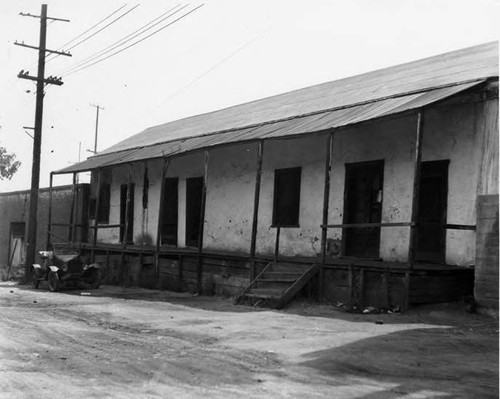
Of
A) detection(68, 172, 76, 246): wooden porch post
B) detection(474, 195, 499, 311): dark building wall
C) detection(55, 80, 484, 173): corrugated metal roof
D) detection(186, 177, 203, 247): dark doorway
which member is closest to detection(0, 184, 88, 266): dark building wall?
detection(68, 172, 76, 246): wooden porch post

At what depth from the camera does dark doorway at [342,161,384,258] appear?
45.1 feet

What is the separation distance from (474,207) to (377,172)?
277cm

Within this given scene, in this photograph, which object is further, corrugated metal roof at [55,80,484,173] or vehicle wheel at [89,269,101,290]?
vehicle wheel at [89,269,101,290]

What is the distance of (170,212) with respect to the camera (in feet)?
68.5

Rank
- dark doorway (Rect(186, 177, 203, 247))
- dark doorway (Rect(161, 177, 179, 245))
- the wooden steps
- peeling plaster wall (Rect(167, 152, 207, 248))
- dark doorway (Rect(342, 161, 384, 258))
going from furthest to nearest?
dark doorway (Rect(161, 177, 179, 245)) < dark doorway (Rect(186, 177, 203, 247)) < peeling plaster wall (Rect(167, 152, 207, 248)) < dark doorway (Rect(342, 161, 384, 258)) < the wooden steps

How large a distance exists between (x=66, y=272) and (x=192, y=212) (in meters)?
4.76

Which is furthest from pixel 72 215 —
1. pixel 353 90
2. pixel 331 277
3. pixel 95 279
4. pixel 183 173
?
pixel 331 277

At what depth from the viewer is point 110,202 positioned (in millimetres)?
23969

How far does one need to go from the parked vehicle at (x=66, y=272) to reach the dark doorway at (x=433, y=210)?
8.94m

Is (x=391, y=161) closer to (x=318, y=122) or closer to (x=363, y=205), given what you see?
(x=363, y=205)

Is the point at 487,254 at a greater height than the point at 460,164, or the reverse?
the point at 460,164

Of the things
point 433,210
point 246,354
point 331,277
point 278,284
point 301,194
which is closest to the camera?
point 246,354

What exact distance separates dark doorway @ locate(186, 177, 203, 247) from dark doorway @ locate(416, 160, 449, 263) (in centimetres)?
869

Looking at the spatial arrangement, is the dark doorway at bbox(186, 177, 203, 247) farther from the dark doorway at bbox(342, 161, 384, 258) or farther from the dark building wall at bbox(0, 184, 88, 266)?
the dark doorway at bbox(342, 161, 384, 258)
